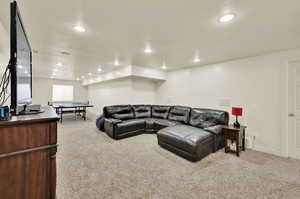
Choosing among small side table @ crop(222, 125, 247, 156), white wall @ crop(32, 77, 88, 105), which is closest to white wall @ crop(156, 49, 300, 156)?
small side table @ crop(222, 125, 247, 156)

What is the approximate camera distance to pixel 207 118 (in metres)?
3.73

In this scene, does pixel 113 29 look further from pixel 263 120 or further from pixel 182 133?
pixel 263 120

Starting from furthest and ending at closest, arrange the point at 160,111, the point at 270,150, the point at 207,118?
the point at 160,111 → the point at 207,118 → the point at 270,150

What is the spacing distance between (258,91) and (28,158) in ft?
14.7

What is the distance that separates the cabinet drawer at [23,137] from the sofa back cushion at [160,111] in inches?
161

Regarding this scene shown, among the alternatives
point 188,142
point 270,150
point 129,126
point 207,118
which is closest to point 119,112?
point 129,126

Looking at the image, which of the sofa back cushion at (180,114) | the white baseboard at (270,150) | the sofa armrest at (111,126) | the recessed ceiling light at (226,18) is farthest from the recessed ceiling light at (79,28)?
the white baseboard at (270,150)

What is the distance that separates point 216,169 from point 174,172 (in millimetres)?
807

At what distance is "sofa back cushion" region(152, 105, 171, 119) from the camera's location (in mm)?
4932

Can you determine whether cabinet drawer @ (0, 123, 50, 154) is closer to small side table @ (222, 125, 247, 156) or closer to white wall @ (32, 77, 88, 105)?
small side table @ (222, 125, 247, 156)

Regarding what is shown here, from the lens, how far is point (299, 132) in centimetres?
288

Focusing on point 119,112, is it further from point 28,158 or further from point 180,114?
point 28,158

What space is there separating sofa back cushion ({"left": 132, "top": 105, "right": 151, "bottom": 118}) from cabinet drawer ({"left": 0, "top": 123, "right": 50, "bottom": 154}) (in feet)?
12.7

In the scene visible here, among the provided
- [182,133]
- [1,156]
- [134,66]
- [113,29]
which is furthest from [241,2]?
[134,66]
